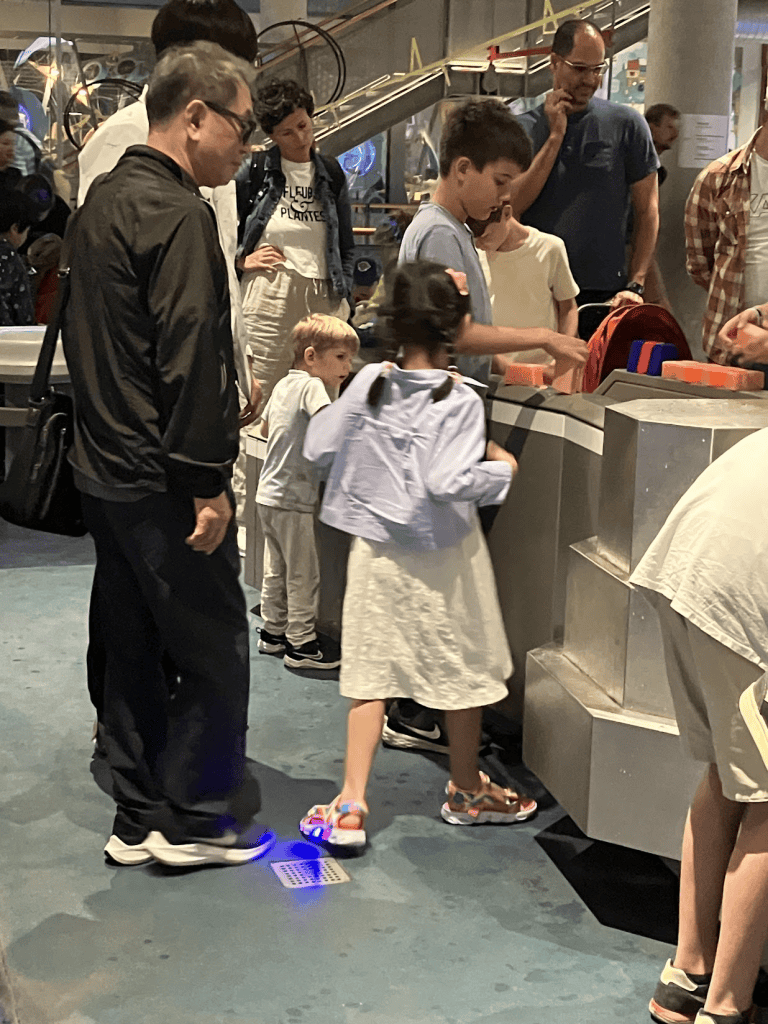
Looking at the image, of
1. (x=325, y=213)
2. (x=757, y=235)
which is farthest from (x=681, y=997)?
(x=325, y=213)

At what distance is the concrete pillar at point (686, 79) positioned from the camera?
6203 millimetres

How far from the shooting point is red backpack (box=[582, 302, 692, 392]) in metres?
3.30

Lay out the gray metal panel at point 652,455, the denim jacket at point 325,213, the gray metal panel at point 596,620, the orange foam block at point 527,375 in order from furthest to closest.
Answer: the denim jacket at point 325,213 → the orange foam block at point 527,375 → the gray metal panel at point 596,620 → the gray metal panel at point 652,455

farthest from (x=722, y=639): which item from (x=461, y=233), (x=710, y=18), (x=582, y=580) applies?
(x=710, y=18)

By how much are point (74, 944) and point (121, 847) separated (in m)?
0.38

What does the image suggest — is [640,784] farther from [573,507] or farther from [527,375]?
[527,375]

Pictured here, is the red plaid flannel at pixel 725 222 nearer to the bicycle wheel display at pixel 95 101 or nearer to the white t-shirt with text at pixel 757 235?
the white t-shirt with text at pixel 757 235

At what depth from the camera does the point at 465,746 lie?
10.4 ft

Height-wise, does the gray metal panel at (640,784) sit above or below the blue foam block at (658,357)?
below

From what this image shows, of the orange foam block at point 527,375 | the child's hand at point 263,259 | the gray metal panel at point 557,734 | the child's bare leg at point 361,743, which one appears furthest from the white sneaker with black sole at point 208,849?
the child's hand at point 263,259

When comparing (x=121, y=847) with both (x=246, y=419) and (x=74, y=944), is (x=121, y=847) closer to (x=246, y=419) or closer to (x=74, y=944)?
(x=74, y=944)

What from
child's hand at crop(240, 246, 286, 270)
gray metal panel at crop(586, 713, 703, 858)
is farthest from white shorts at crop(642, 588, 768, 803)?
child's hand at crop(240, 246, 286, 270)

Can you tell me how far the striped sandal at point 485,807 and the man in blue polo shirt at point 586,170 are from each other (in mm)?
1943

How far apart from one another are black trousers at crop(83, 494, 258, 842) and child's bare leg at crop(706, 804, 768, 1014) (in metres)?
1.20
